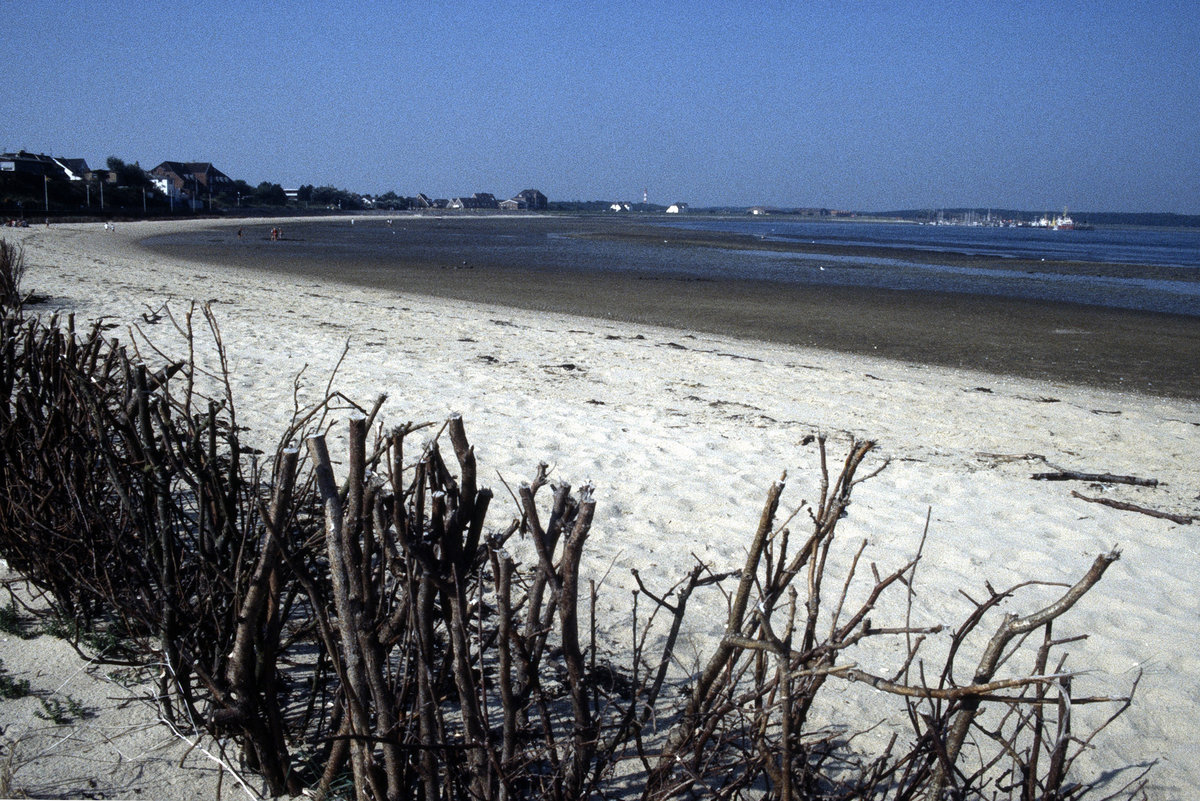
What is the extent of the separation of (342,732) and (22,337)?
247cm

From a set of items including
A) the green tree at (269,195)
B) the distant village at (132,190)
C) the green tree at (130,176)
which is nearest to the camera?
the distant village at (132,190)

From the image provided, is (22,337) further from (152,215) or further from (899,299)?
(152,215)

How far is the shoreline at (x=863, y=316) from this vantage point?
10.7 m

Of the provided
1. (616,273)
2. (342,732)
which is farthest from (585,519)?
(616,273)

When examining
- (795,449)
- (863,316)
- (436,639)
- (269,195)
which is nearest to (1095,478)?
(795,449)

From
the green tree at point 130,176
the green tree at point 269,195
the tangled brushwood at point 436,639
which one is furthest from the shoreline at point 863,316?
the green tree at point 269,195

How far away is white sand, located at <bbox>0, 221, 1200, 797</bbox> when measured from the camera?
304cm

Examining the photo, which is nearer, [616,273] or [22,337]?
[22,337]

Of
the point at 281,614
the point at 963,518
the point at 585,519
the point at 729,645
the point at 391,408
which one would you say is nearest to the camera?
the point at 585,519

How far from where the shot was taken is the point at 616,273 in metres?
22.3

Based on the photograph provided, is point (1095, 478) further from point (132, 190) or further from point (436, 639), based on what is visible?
point (132, 190)

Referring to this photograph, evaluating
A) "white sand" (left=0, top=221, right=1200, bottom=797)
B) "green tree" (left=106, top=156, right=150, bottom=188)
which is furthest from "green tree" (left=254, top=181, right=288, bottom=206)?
"white sand" (left=0, top=221, right=1200, bottom=797)

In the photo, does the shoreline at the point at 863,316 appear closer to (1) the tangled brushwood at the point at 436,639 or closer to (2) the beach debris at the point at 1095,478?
(2) the beach debris at the point at 1095,478

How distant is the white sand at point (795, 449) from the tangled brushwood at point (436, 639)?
30 centimetres
